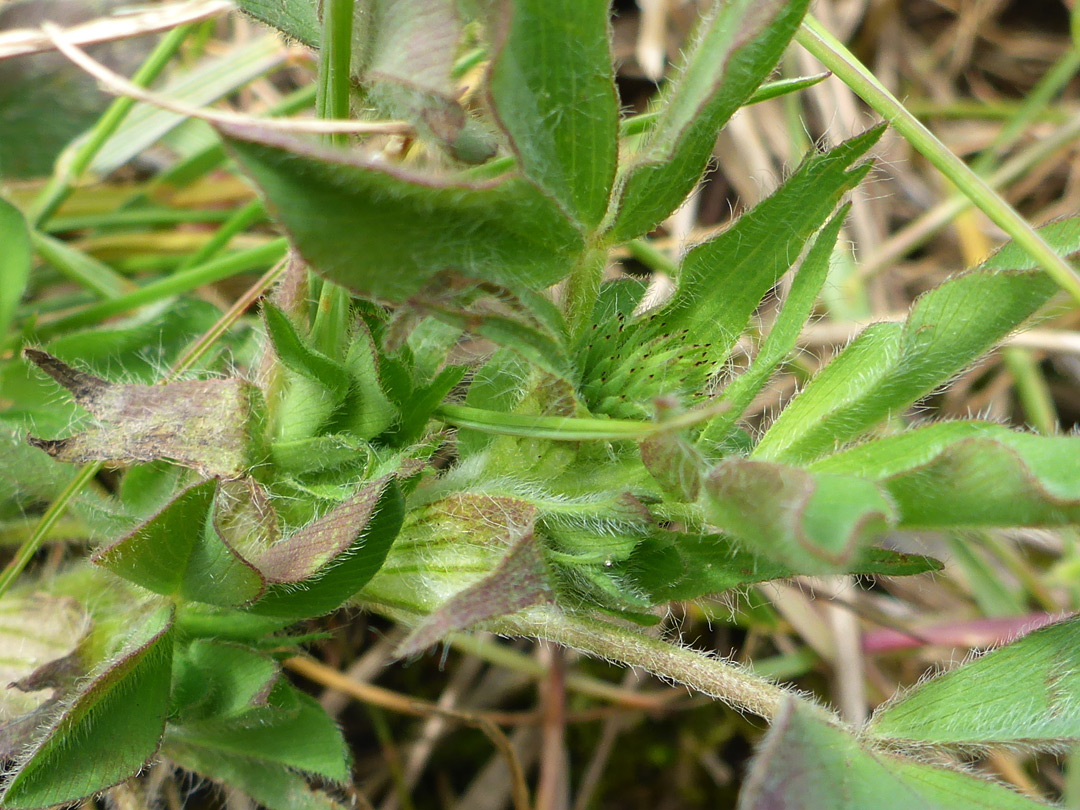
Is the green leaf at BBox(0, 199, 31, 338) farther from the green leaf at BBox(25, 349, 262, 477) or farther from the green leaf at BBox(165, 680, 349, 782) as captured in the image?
the green leaf at BBox(165, 680, 349, 782)

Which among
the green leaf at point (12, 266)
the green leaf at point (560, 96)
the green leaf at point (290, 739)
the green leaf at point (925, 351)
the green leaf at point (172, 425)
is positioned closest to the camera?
the green leaf at point (560, 96)

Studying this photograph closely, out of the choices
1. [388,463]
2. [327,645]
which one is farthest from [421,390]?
[327,645]

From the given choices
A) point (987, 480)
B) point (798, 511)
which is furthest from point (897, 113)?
point (798, 511)

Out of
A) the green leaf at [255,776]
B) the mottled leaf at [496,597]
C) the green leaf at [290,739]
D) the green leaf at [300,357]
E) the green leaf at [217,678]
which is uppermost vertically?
the green leaf at [300,357]

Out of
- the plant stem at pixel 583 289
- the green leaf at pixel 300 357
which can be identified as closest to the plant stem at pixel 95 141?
the green leaf at pixel 300 357

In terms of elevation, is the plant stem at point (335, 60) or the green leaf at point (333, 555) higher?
the plant stem at point (335, 60)

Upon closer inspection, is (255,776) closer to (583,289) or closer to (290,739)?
(290,739)

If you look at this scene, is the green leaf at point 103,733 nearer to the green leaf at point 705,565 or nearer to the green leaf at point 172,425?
the green leaf at point 172,425
